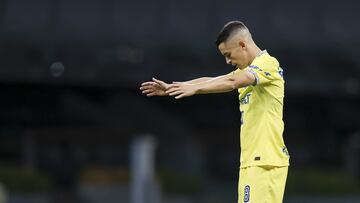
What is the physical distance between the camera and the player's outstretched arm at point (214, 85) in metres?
7.24

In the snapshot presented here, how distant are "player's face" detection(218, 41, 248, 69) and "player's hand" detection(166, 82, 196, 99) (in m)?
0.67

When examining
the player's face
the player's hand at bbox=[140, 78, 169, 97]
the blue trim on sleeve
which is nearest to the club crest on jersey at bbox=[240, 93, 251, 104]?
the player's face

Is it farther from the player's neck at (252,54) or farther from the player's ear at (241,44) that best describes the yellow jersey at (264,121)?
the player's ear at (241,44)

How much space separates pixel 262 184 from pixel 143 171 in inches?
547

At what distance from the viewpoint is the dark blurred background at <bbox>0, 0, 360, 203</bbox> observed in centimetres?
1965

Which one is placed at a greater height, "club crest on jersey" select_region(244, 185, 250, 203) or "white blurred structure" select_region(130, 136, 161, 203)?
"white blurred structure" select_region(130, 136, 161, 203)

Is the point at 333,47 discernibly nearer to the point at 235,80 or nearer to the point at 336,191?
the point at 336,191

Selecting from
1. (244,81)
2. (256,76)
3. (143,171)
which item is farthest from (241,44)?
(143,171)

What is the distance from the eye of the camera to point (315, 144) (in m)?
23.2

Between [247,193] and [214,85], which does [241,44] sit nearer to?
[214,85]

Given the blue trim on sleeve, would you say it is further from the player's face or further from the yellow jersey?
the player's face

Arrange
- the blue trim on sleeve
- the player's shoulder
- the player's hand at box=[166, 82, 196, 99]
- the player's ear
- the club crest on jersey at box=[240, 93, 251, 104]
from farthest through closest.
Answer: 1. the club crest on jersey at box=[240, 93, 251, 104]
2. the player's ear
3. the player's shoulder
4. the blue trim on sleeve
5. the player's hand at box=[166, 82, 196, 99]

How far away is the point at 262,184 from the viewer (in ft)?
25.4

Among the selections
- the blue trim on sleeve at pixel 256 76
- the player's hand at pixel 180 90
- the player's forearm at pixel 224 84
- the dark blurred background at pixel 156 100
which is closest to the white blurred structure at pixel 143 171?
the dark blurred background at pixel 156 100
